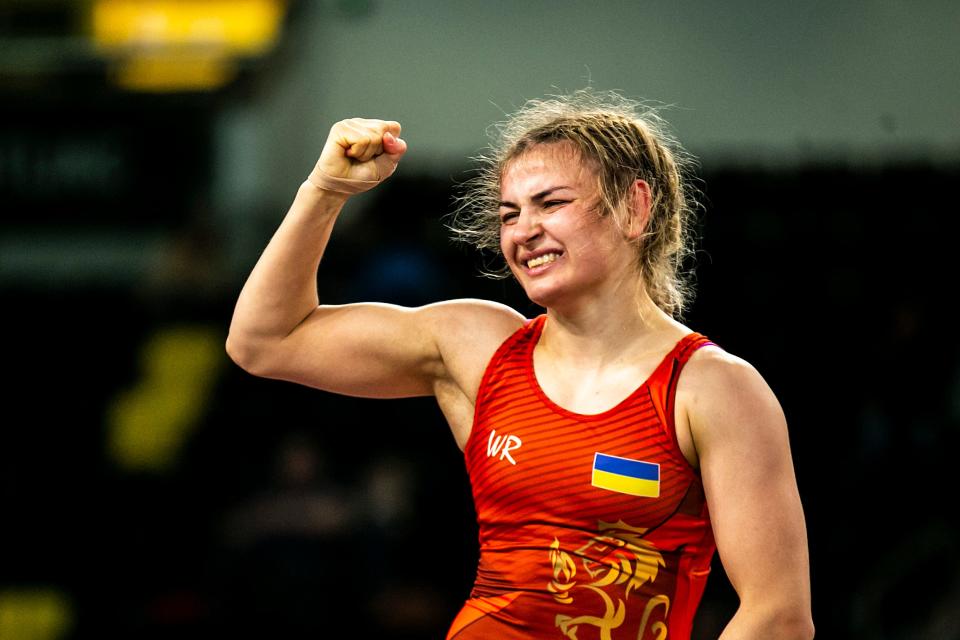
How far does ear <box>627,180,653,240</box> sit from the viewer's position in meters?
1.97

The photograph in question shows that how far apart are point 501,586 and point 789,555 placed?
43 centimetres

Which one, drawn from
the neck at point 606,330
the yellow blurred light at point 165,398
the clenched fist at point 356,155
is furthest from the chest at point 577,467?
the yellow blurred light at point 165,398

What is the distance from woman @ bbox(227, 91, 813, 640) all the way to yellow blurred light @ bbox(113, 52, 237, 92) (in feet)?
13.5

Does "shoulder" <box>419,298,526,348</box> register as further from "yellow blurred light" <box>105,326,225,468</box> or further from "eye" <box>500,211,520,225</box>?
"yellow blurred light" <box>105,326,225,468</box>

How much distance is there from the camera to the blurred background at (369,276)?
416cm

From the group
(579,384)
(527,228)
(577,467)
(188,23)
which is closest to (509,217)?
(527,228)

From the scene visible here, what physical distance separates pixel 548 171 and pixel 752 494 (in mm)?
590

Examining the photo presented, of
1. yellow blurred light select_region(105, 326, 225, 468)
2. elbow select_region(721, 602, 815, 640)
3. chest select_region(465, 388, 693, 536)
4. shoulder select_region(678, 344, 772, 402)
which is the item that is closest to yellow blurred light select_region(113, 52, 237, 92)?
yellow blurred light select_region(105, 326, 225, 468)

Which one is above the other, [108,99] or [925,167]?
[925,167]

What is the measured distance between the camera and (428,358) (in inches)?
80.8

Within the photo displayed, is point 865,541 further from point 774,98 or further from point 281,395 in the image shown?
point 281,395

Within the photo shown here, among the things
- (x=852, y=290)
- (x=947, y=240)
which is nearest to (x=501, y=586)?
(x=852, y=290)

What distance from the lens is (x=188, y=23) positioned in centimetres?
593

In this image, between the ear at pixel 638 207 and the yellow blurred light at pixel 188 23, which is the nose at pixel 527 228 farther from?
the yellow blurred light at pixel 188 23
